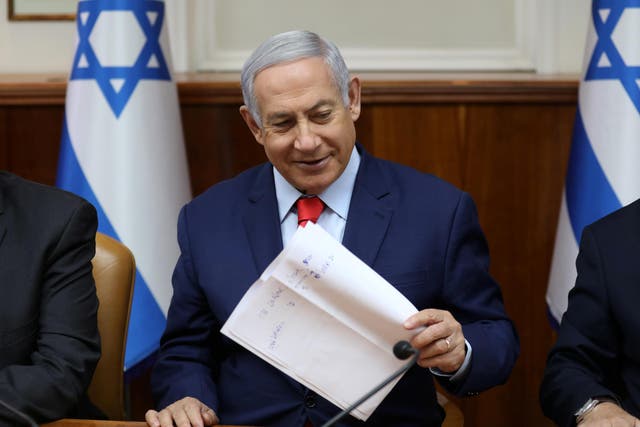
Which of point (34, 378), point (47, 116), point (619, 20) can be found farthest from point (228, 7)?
point (34, 378)

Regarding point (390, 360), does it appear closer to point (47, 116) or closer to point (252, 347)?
point (252, 347)

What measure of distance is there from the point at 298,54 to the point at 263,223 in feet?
1.31

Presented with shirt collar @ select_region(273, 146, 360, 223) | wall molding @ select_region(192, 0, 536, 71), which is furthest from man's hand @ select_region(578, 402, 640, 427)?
wall molding @ select_region(192, 0, 536, 71)

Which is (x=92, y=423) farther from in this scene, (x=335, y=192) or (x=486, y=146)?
(x=486, y=146)

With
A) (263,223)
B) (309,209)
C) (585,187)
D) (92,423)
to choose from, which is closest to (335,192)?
(309,209)

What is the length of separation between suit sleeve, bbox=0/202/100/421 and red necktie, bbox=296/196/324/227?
48 cm

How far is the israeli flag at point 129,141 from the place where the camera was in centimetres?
337

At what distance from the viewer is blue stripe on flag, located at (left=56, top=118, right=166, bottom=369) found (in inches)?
132

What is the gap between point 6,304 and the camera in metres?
2.26

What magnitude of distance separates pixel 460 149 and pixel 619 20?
2.93ft

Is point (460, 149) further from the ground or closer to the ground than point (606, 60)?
closer to the ground

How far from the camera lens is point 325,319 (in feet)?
6.33

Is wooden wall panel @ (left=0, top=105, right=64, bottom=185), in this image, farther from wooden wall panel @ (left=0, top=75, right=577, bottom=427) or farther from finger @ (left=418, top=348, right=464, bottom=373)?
finger @ (left=418, top=348, right=464, bottom=373)

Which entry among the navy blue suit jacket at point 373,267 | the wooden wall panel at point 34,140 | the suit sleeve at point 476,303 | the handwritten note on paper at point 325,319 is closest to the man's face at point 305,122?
the navy blue suit jacket at point 373,267
